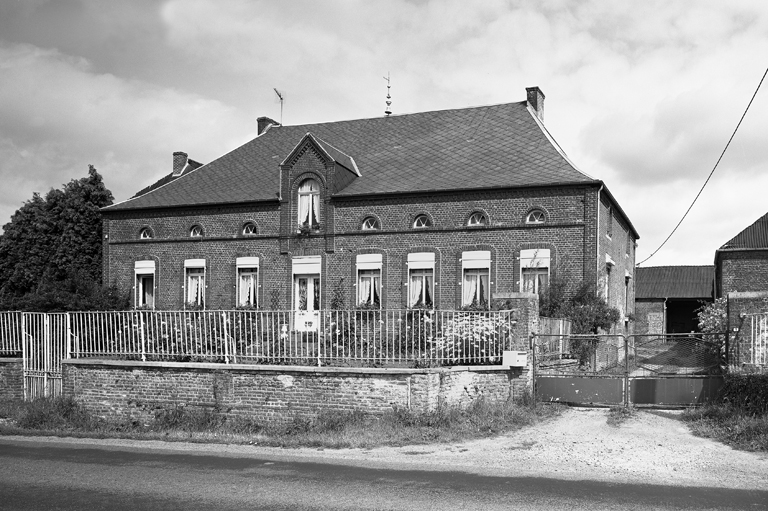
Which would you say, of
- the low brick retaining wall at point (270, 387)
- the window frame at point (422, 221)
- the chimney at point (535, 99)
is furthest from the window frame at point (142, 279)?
the chimney at point (535, 99)

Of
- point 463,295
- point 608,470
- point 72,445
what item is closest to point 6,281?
point 463,295

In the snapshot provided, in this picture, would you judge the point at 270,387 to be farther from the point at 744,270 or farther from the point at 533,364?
the point at 744,270

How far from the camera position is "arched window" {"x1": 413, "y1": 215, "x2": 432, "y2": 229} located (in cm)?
2494

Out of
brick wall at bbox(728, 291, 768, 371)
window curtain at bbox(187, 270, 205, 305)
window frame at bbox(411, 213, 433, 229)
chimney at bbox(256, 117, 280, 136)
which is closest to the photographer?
brick wall at bbox(728, 291, 768, 371)

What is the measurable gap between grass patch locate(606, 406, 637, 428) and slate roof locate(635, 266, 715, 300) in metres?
33.5

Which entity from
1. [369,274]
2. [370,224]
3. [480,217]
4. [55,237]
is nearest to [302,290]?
[369,274]

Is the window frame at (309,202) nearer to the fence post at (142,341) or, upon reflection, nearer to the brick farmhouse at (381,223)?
the brick farmhouse at (381,223)

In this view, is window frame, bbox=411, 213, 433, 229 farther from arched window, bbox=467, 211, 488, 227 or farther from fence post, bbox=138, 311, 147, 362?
fence post, bbox=138, 311, 147, 362

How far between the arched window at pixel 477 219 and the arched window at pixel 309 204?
5725 mm

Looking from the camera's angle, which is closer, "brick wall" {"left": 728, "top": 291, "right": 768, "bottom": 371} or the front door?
"brick wall" {"left": 728, "top": 291, "right": 768, "bottom": 371}

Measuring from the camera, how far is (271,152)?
102 feet

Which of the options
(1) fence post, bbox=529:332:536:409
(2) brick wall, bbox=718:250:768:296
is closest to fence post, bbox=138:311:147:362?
(1) fence post, bbox=529:332:536:409

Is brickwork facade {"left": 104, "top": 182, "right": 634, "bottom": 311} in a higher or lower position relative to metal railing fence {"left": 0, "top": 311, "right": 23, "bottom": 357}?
higher

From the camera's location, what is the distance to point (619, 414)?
13.0m
